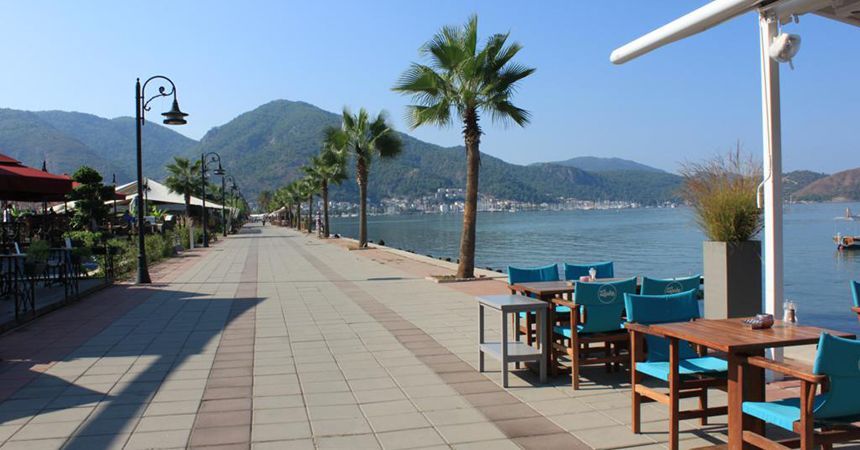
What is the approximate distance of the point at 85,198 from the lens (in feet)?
77.0

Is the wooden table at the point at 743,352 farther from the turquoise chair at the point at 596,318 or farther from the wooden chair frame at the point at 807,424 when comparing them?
the turquoise chair at the point at 596,318

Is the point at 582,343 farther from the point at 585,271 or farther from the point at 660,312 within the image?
the point at 585,271

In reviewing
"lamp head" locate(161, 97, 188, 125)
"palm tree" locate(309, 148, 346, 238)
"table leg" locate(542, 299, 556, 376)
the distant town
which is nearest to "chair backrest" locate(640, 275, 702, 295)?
"table leg" locate(542, 299, 556, 376)

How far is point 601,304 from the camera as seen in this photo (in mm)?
5508

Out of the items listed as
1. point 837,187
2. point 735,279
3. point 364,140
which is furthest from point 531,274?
point 837,187

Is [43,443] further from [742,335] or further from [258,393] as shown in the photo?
[742,335]

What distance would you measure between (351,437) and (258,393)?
4.70ft

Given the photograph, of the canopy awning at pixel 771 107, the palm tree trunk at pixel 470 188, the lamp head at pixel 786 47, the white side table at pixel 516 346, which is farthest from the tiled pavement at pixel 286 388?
the palm tree trunk at pixel 470 188

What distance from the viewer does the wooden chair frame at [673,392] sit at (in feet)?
12.7

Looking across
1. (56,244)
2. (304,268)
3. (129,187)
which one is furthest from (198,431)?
(129,187)

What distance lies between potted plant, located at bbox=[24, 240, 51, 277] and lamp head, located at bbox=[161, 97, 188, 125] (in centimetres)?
514

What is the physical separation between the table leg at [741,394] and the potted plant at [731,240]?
9.04 ft

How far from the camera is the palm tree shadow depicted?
485 cm

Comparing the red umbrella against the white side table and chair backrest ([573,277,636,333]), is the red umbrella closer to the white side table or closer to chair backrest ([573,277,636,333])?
the white side table
